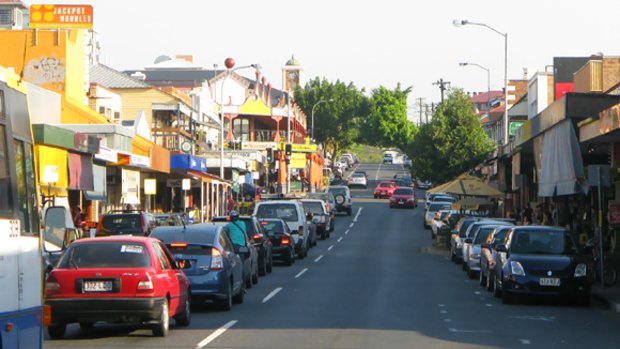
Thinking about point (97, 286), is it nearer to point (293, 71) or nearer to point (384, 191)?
point (384, 191)

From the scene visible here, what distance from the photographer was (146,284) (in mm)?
15445

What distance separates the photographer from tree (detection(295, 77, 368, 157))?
143250 millimetres

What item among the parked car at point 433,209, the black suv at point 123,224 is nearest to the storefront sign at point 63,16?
the parked car at point 433,209

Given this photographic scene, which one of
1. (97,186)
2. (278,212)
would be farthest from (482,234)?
(97,186)

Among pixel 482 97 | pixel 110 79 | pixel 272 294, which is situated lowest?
pixel 272 294

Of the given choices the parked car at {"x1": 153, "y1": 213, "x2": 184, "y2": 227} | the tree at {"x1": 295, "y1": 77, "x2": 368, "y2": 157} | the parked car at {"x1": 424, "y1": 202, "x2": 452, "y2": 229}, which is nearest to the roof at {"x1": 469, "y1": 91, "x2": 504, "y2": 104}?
the tree at {"x1": 295, "y1": 77, "x2": 368, "y2": 157}

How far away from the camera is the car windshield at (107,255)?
15.7 m

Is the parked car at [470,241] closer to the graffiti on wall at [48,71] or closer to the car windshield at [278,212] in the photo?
the car windshield at [278,212]

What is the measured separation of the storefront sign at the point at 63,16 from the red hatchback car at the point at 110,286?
41.8 metres

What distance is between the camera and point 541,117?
108 ft

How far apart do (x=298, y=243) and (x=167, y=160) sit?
54.8ft

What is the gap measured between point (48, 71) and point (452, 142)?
28.5 metres

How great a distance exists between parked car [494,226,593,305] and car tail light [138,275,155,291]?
375 inches

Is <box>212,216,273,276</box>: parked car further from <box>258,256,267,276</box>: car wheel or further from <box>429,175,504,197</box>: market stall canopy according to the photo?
<box>429,175,504,197</box>: market stall canopy
